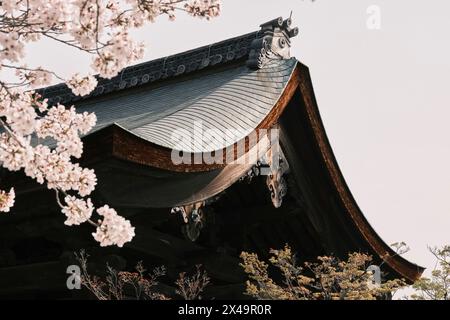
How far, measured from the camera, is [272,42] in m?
8.15

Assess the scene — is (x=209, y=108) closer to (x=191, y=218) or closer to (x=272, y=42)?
(x=191, y=218)

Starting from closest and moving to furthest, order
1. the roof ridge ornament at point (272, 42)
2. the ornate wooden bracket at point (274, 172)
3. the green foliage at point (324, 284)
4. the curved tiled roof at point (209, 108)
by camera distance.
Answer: the curved tiled roof at point (209, 108)
the green foliage at point (324, 284)
the ornate wooden bracket at point (274, 172)
the roof ridge ornament at point (272, 42)

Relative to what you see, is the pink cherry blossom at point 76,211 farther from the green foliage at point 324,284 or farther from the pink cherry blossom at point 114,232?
the green foliage at point 324,284

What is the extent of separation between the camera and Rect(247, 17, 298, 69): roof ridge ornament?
313 inches

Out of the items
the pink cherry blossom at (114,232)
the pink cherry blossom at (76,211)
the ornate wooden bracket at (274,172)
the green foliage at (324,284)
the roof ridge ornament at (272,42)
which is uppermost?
the roof ridge ornament at (272,42)

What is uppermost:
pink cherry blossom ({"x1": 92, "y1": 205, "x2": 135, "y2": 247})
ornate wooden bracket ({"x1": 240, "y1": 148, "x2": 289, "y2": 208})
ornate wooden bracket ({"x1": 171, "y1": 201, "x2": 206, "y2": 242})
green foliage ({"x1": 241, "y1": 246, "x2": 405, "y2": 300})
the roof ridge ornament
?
the roof ridge ornament

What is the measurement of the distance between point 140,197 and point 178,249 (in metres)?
1.49

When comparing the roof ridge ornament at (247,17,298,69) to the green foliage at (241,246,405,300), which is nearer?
the green foliage at (241,246,405,300)

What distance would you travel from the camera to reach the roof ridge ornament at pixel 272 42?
7957mm

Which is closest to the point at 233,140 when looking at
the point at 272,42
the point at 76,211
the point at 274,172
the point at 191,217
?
the point at 191,217

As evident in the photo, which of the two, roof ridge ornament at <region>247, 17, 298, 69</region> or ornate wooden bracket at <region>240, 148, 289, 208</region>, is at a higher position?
roof ridge ornament at <region>247, 17, 298, 69</region>

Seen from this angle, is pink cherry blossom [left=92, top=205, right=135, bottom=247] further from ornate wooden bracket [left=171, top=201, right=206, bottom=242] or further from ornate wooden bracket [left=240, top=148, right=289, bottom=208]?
ornate wooden bracket [left=240, top=148, right=289, bottom=208]

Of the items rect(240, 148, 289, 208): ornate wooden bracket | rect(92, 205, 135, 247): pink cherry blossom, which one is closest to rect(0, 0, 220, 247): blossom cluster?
rect(92, 205, 135, 247): pink cherry blossom

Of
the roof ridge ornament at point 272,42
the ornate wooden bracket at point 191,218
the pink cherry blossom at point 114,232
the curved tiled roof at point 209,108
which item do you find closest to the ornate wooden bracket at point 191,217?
the ornate wooden bracket at point 191,218
